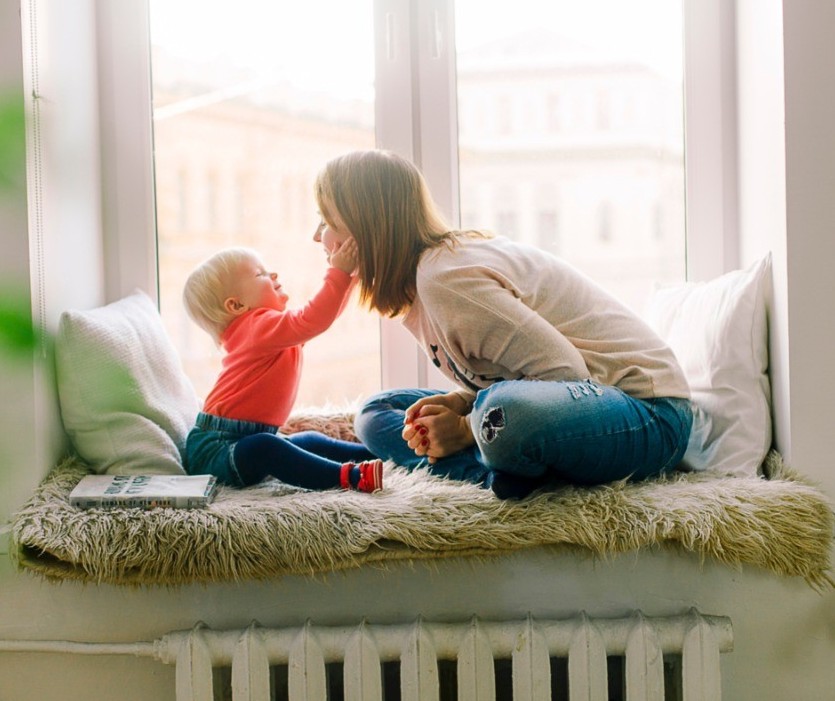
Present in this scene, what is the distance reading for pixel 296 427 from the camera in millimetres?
1779

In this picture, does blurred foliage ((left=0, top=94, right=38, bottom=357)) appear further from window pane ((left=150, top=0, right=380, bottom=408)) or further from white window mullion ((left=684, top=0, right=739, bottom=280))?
white window mullion ((left=684, top=0, right=739, bottom=280))

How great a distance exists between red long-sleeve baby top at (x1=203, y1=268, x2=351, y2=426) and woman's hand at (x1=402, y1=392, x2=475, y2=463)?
24 centimetres

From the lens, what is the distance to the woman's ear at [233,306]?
165 cm

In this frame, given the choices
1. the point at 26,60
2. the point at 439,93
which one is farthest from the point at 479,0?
the point at 26,60

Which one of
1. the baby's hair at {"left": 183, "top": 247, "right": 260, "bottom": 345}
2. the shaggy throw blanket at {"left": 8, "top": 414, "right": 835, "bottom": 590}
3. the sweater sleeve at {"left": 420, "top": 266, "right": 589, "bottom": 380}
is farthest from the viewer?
the baby's hair at {"left": 183, "top": 247, "right": 260, "bottom": 345}

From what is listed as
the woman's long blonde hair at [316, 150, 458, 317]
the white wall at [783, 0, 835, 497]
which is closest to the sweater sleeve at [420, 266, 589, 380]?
the woman's long blonde hair at [316, 150, 458, 317]

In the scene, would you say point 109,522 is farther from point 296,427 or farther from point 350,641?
point 296,427

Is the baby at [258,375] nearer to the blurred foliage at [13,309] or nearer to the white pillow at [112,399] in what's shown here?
the white pillow at [112,399]

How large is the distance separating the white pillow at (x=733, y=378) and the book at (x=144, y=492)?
83 centimetres

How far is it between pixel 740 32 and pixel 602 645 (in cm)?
122

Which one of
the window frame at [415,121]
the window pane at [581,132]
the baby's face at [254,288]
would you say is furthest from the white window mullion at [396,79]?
the baby's face at [254,288]

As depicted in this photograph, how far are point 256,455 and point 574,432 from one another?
21.5 inches

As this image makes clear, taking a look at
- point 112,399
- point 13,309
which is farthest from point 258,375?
point 13,309

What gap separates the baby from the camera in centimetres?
147
